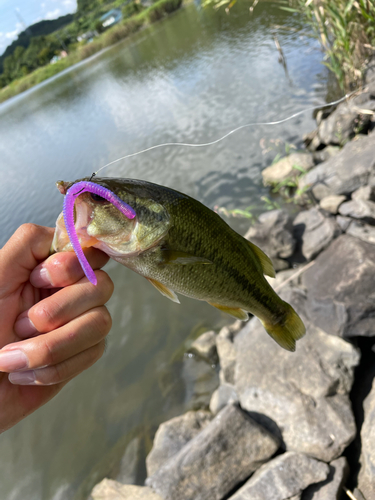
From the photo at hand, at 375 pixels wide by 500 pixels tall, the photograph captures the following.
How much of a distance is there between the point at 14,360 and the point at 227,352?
13.0 ft

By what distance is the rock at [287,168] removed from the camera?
7.90 metres

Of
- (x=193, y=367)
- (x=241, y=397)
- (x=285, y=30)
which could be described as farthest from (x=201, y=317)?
(x=285, y=30)

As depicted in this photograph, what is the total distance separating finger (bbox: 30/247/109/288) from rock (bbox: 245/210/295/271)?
4459 mm

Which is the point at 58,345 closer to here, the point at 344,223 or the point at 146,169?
the point at 344,223

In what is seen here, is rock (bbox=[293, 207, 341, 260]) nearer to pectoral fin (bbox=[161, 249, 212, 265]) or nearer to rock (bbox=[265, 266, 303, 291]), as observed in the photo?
rock (bbox=[265, 266, 303, 291])

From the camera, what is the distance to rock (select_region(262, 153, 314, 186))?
7.90 metres

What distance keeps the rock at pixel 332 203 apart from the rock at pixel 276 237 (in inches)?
29.4

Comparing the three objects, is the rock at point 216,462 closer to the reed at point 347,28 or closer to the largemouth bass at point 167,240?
the largemouth bass at point 167,240

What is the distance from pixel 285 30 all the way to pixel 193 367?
18.2 metres

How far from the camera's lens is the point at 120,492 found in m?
3.85

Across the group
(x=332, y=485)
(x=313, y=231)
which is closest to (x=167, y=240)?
(x=332, y=485)

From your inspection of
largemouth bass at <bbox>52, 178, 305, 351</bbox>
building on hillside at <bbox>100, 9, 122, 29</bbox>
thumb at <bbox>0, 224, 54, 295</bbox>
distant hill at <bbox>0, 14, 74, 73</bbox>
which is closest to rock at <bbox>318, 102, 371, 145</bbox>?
largemouth bass at <bbox>52, 178, 305, 351</bbox>

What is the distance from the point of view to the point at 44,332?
→ 1.70 meters

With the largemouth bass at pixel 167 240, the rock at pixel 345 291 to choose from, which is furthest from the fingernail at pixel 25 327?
the rock at pixel 345 291
